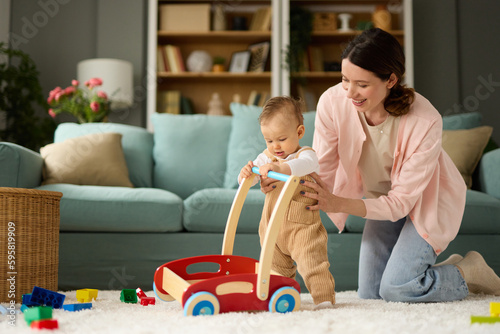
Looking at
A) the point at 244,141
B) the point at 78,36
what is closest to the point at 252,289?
the point at 244,141

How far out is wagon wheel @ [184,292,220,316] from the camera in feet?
4.10

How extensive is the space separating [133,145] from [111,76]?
3.86ft

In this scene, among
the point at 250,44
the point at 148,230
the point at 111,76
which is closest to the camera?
the point at 148,230

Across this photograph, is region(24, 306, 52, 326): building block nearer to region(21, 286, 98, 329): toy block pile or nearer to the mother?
region(21, 286, 98, 329): toy block pile

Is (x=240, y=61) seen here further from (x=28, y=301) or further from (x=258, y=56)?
(x=28, y=301)

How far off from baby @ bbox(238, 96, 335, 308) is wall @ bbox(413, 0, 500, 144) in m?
3.13

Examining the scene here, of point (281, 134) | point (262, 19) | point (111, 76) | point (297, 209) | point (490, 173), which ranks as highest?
point (262, 19)

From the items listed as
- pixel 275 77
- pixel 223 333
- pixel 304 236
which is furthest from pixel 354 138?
pixel 275 77

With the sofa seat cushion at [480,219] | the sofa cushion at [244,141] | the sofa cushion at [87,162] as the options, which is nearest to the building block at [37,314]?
the sofa cushion at [87,162]

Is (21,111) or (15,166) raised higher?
(21,111)

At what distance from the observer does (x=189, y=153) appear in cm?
274

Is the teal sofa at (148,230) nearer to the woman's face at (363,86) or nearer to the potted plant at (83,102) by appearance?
the woman's face at (363,86)

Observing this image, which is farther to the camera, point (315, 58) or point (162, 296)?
point (315, 58)

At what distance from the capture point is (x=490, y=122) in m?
4.24
